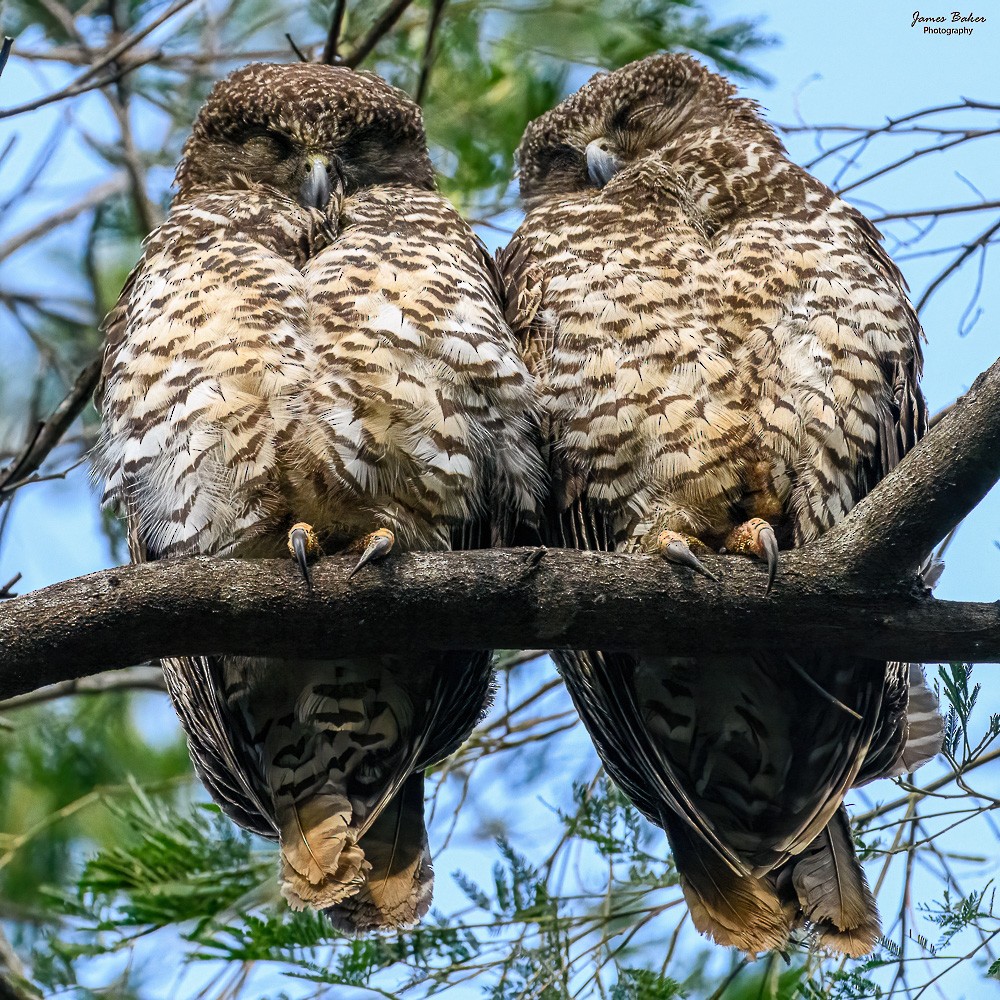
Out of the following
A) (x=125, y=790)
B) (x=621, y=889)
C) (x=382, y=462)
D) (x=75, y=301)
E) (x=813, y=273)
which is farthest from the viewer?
(x=75, y=301)

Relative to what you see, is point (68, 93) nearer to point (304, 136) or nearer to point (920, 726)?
point (304, 136)

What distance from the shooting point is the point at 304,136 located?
4.61 metres

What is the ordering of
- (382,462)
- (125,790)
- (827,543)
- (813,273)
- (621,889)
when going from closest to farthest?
1. (827,543)
2. (382,462)
3. (813,273)
4. (621,889)
5. (125,790)

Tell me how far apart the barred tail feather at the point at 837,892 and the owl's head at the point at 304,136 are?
7.79ft

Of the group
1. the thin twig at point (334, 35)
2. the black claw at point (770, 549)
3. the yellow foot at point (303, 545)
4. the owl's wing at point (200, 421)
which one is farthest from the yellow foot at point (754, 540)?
the thin twig at point (334, 35)

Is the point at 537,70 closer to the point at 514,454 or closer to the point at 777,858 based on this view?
the point at 514,454

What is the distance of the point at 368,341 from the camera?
3.79 meters

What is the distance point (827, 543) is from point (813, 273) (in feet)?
3.02

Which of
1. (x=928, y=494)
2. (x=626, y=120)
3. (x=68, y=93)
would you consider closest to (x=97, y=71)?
(x=68, y=93)

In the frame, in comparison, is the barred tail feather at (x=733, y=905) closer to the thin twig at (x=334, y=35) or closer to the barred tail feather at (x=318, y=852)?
Result: the barred tail feather at (x=318, y=852)

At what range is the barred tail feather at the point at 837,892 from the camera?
3.66m

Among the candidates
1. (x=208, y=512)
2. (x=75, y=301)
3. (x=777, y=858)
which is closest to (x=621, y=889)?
(x=777, y=858)

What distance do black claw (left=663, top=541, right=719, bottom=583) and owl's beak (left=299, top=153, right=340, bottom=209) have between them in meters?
1.69

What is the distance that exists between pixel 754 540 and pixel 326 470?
108 centimetres
